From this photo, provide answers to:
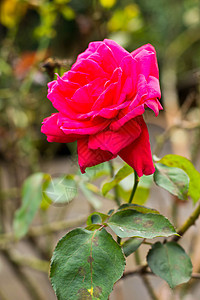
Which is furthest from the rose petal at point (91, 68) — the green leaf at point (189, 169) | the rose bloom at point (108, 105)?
the green leaf at point (189, 169)

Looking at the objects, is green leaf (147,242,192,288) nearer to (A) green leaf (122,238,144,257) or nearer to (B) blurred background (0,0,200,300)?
(A) green leaf (122,238,144,257)

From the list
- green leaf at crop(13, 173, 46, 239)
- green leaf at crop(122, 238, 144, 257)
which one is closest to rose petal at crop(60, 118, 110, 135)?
green leaf at crop(122, 238, 144, 257)

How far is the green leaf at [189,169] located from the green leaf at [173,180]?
2 centimetres

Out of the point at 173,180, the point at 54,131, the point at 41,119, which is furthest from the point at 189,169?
the point at 41,119

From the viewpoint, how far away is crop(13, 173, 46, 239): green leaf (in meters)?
0.46

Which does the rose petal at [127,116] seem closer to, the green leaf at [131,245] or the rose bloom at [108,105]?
the rose bloom at [108,105]

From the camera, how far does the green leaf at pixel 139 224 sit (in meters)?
0.25

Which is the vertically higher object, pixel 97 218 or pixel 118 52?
pixel 118 52

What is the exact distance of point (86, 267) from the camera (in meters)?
0.24

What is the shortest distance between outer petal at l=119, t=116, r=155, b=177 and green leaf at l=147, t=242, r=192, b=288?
8 centimetres

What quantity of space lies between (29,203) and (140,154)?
0.86 feet

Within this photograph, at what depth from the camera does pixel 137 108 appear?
0.24 metres

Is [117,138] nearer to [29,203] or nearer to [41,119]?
[29,203]

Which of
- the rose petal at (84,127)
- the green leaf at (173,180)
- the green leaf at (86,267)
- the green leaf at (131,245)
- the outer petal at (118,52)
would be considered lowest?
the green leaf at (131,245)
